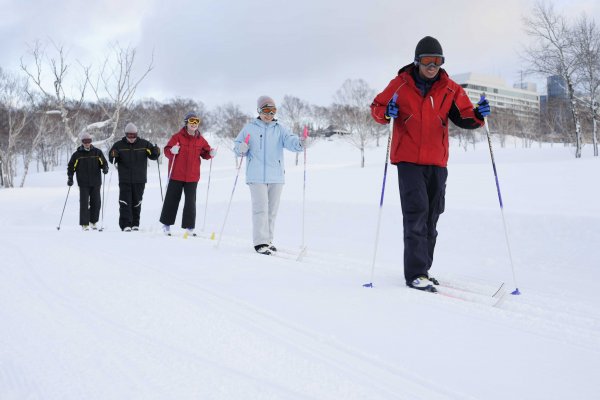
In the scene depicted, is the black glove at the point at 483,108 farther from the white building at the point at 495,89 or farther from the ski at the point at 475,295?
the white building at the point at 495,89

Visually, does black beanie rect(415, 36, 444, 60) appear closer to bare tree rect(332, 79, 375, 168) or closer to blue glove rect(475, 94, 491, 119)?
blue glove rect(475, 94, 491, 119)

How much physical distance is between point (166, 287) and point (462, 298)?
6.66 feet

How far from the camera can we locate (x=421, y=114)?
3.47m

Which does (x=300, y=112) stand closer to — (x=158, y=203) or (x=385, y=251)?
(x=158, y=203)

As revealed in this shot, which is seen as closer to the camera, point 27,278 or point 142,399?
point 142,399

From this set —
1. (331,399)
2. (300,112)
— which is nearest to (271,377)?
(331,399)

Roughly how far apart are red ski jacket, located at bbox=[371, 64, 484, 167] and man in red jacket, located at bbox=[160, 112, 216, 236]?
4.22 metres

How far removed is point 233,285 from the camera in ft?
10.4

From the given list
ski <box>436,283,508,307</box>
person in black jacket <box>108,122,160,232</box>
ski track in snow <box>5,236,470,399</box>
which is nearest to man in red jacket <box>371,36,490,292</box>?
ski <box>436,283,508,307</box>

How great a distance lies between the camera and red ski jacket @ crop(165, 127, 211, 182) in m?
7.16

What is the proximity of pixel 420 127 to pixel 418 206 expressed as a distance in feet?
1.98

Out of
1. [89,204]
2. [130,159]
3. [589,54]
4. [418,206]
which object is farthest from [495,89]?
[418,206]

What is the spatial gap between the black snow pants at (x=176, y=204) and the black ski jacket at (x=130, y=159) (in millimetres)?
1106

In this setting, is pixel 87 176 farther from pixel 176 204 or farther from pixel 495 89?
pixel 495 89
